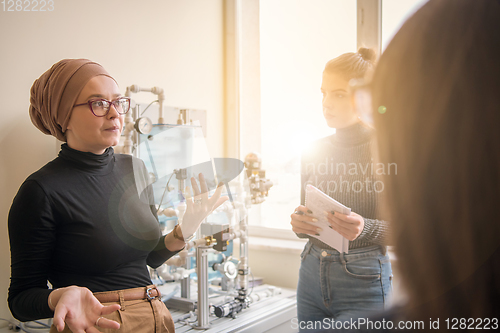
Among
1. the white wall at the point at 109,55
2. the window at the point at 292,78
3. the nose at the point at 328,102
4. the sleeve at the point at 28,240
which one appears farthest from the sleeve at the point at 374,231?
the white wall at the point at 109,55

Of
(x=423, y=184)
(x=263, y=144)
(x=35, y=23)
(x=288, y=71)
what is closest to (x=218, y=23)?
(x=288, y=71)

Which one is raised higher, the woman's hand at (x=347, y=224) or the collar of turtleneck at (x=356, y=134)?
the collar of turtleneck at (x=356, y=134)

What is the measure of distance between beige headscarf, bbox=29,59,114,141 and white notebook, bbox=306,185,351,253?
78 centimetres

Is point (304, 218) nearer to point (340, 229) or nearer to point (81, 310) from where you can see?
point (340, 229)

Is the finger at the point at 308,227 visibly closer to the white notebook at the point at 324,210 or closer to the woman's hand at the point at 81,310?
the white notebook at the point at 324,210

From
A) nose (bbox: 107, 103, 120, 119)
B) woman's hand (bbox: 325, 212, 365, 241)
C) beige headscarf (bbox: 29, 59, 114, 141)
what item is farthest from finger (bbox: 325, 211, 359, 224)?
beige headscarf (bbox: 29, 59, 114, 141)

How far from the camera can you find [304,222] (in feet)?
4.16

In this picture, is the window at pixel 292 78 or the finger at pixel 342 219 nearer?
the finger at pixel 342 219

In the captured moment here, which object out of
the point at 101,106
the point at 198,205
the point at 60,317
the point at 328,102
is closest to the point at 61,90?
the point at 101,106

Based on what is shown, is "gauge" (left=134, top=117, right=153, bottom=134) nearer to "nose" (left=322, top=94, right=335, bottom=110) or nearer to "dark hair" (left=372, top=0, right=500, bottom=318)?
"nose" (left=322, top=94, right=335, bottom=110)

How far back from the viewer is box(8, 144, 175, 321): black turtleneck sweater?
3.32ft

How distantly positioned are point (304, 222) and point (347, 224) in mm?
177

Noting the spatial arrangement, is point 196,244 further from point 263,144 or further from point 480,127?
point 480,127

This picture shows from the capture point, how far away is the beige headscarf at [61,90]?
1.12 meters
